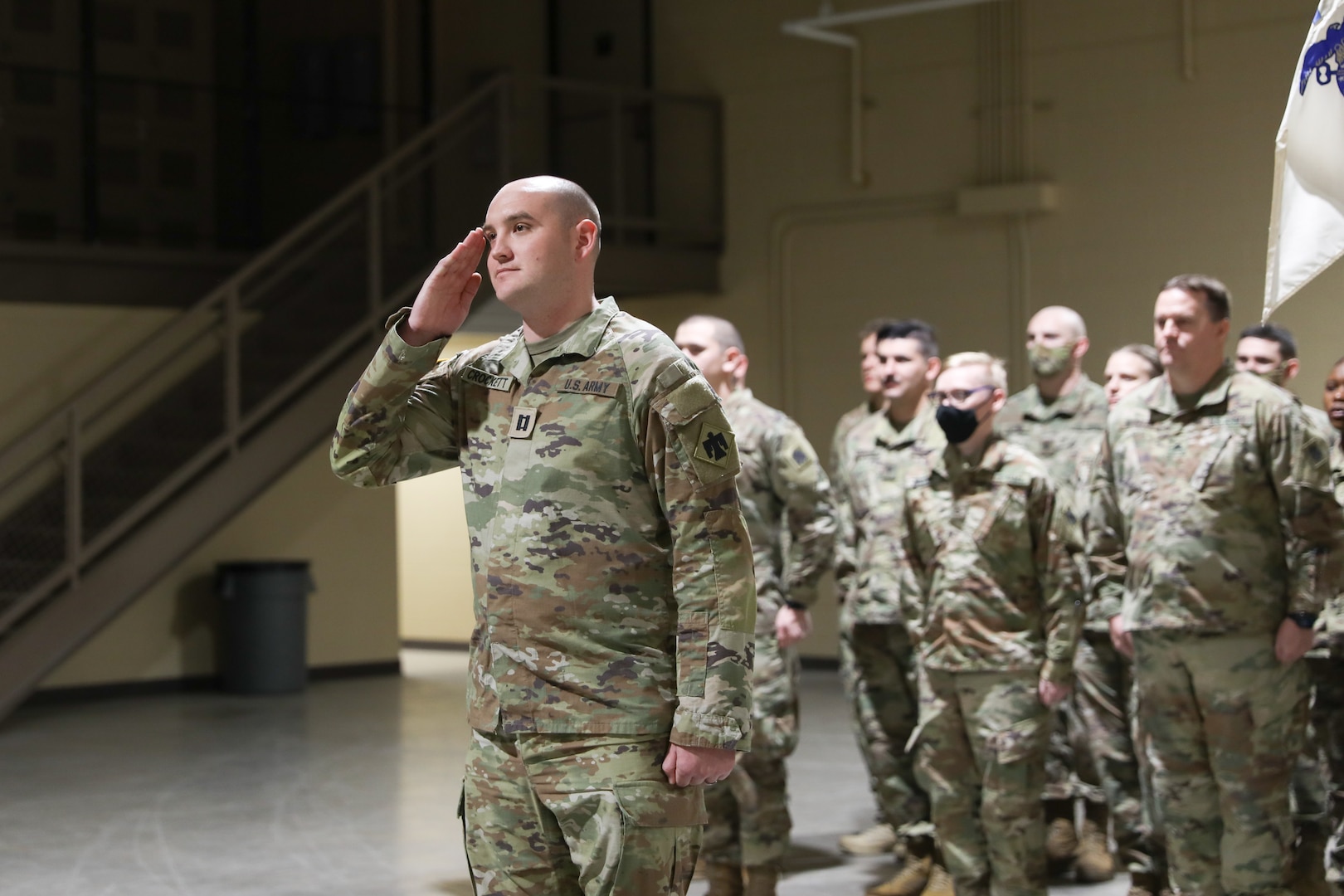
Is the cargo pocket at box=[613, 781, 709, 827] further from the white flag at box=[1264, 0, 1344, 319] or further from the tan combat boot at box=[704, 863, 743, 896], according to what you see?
the tan combat boot at box=[704, 863, 743, 896]

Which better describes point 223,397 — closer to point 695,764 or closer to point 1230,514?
point 1230,514

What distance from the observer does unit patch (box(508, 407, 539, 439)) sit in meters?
2.96

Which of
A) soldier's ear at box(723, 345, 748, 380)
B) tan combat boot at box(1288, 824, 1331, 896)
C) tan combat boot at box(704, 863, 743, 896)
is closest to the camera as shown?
tan combat boot at box(1288, 824, 1331, 896)

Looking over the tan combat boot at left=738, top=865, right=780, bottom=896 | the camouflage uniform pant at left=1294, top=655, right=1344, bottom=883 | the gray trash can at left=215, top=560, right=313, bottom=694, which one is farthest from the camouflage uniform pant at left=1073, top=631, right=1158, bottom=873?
the gray trash can at left=215, top=560, right=313, bottom=694

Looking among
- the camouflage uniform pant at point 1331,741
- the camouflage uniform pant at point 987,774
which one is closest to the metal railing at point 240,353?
the camouflage uniform pant at point 987,774

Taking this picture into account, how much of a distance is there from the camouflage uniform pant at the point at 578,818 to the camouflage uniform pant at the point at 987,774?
74.1 inches

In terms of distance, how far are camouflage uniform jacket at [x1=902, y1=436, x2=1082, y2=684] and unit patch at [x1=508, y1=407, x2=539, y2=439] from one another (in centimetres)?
213

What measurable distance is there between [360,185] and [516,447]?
723cm

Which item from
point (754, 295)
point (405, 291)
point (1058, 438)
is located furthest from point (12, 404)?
point (1058, 438)

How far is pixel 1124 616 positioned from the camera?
15.6 ft

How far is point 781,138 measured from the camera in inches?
475

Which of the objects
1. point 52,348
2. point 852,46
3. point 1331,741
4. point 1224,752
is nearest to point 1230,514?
point 1224,752

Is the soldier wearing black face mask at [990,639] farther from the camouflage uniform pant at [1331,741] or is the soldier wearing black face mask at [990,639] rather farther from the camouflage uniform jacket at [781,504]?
the camouflage uniform pant at [1331,741]

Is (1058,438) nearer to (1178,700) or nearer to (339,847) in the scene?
(1178,700)
